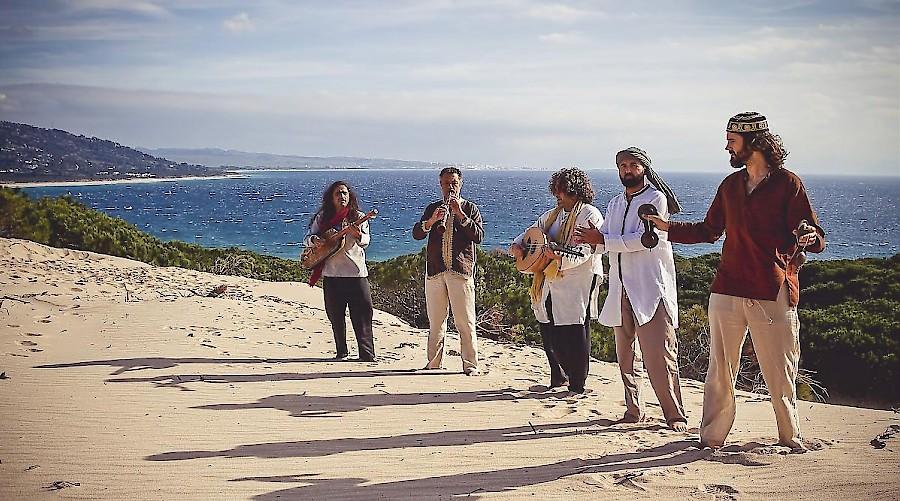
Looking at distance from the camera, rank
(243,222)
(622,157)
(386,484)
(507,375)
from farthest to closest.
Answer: (243,222)
(507,375)
(622,157)
(386,484)

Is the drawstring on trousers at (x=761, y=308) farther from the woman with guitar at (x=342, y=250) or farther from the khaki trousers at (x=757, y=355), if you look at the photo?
the woman with guitar at (x=342, y=250)

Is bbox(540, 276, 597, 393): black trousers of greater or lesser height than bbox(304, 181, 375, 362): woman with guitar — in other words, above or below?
below

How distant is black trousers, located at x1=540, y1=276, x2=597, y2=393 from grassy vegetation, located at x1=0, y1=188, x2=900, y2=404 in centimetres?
392

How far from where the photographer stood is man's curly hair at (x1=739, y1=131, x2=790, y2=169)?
16.4 feet

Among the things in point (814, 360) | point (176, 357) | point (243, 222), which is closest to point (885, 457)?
point (176, 357)

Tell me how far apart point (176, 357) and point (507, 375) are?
3.64m

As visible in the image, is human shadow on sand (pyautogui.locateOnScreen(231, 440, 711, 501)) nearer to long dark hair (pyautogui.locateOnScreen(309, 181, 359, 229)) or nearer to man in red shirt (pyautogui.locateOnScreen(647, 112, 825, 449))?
man in red shirt (pyautogui.locateOnScreen(647, 112, 825, 449))

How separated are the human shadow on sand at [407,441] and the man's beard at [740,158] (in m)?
2.17

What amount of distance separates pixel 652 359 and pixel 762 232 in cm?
138

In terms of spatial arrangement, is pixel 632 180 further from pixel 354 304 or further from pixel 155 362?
pixel 155 362

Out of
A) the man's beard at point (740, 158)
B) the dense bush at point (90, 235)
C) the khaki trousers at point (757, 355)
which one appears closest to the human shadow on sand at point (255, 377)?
the khaki trousers at point (757, 355)

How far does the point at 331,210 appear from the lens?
28.3 feet

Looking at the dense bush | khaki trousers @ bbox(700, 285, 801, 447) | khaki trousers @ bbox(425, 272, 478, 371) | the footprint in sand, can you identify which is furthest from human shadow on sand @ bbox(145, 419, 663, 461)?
the dense bush

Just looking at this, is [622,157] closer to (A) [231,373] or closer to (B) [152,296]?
(A) [231,373]
